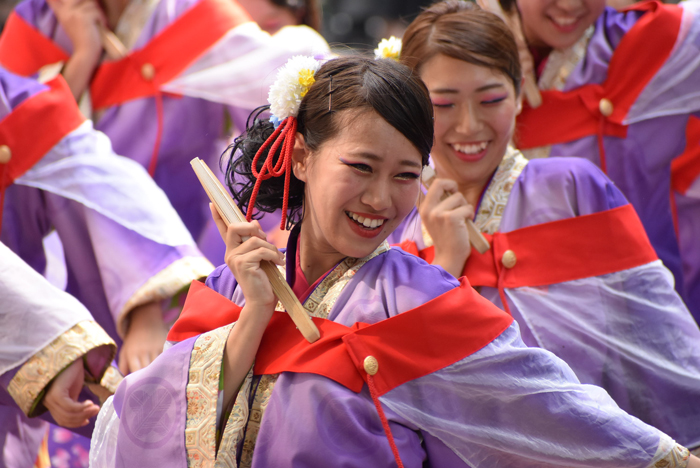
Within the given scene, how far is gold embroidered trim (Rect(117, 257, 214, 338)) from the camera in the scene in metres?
1.98

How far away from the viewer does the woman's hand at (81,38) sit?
2576mm

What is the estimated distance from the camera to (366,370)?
1.23m

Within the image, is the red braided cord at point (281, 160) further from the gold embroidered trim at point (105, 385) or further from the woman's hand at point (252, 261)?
the gold embroidered trim at point (105, 385)

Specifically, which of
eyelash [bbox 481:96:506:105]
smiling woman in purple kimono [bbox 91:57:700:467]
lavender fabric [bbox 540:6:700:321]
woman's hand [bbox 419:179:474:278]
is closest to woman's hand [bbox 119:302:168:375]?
smiling woman in purple kimono [bbox 91:57:700:467]

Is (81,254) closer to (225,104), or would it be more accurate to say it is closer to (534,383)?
(225,104)

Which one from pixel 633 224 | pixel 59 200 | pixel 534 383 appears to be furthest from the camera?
pixel 59 200

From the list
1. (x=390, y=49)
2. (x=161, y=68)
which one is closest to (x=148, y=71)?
(x=161, y=68)

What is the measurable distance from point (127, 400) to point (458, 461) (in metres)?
0.54

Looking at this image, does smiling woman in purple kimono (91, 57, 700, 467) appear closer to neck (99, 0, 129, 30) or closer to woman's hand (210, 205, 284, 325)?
woman's hand (210, 205, 284, 325)

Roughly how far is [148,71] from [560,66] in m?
1.26

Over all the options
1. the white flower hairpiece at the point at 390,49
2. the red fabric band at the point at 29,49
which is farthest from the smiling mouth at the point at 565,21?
the red fabric band at the point at 29,49

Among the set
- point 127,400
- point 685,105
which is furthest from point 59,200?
point 685,105

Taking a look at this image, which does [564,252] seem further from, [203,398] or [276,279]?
[203,398]

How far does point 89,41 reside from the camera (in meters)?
2.58
